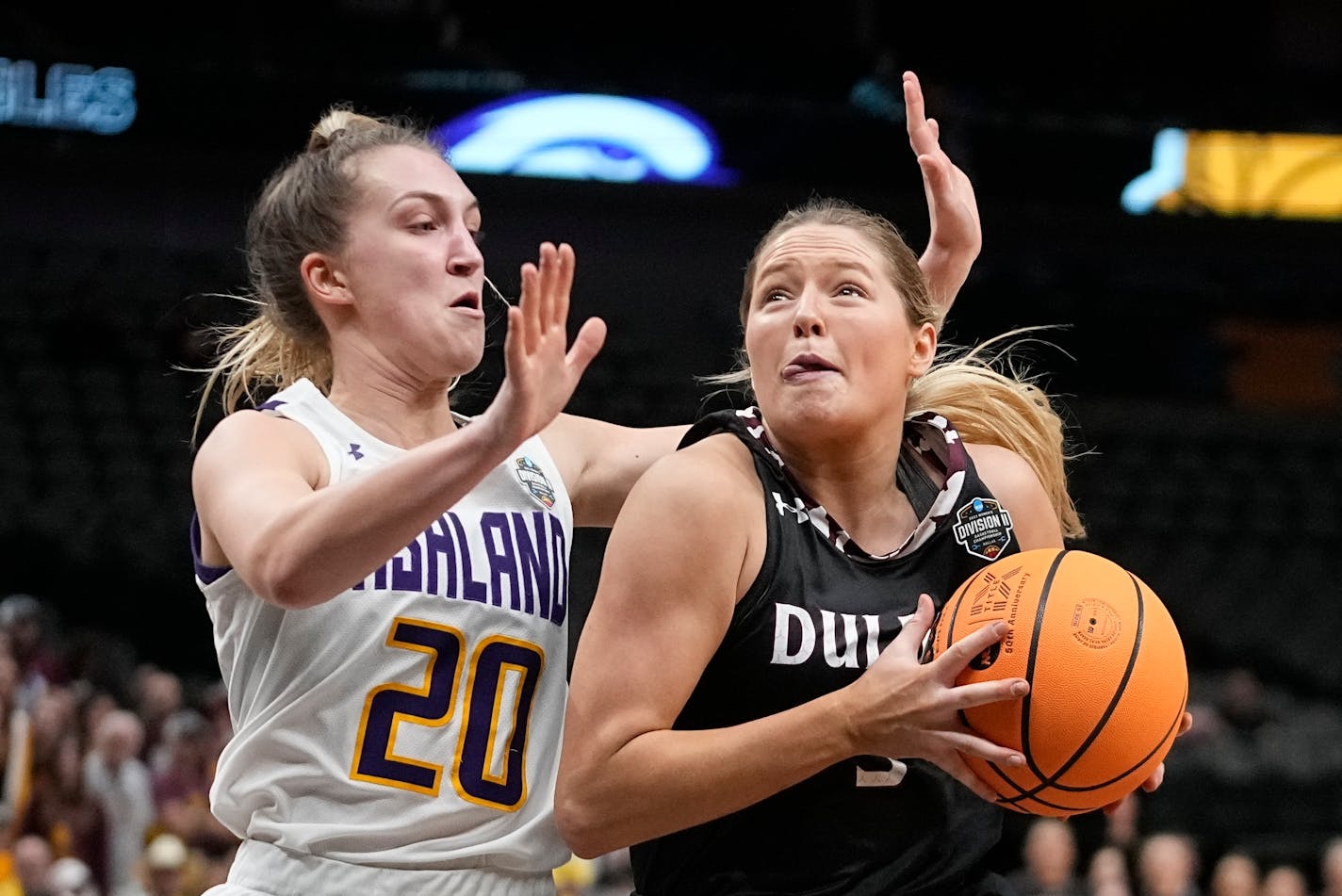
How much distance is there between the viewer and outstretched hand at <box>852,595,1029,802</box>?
2.24 meters

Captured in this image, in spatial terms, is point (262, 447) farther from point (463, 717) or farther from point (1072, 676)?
point (1072, 676)

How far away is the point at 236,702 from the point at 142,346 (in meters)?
10.9

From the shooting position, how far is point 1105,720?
2359 mm

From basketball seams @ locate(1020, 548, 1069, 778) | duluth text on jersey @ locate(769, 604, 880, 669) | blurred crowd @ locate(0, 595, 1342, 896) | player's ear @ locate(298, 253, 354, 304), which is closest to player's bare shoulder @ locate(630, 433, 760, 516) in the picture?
duluth text on jersey @ locate(769, 604, 880, 669)

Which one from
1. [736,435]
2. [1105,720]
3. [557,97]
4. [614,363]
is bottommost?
[614,363]

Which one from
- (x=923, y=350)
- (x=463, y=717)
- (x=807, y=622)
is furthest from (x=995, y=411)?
(x=463, y=717)

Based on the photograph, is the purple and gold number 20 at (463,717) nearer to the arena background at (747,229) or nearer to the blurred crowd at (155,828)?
the blurred crowd at (155,828)

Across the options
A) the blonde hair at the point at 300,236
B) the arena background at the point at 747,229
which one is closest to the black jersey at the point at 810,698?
the blonde hair at the point at 300,236

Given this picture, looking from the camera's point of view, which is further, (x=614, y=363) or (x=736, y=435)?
(x=614, y=363)

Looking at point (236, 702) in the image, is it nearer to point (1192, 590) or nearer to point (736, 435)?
point (736, 435)

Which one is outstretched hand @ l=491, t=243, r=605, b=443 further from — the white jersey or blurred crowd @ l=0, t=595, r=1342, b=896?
blurred crowd @ l=0, t=595, r=1342, b=896

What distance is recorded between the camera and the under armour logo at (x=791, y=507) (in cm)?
269

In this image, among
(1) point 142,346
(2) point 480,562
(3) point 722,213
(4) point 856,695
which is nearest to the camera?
(4) point 856,695

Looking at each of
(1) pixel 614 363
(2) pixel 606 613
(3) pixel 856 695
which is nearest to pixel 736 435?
(2) pixel 606 613
